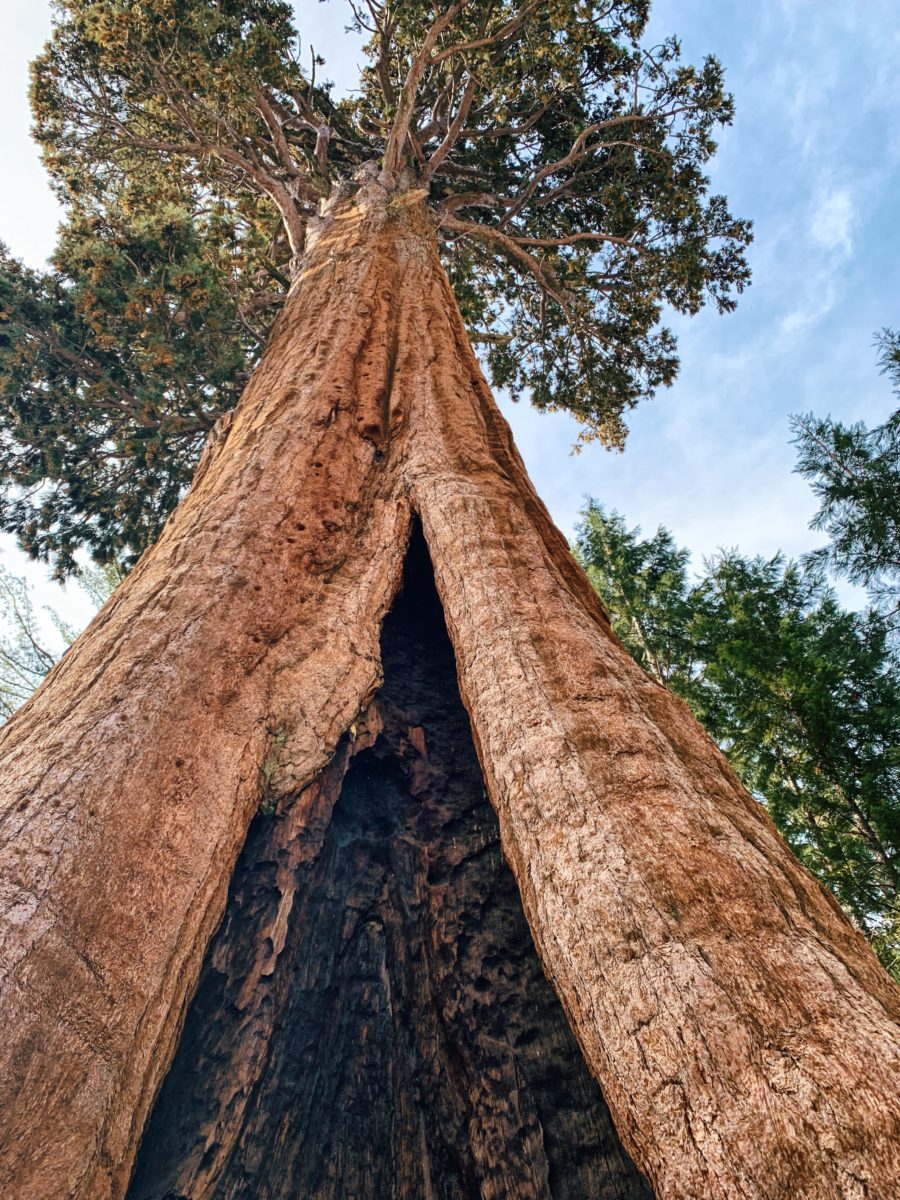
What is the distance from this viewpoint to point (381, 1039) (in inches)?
74.4

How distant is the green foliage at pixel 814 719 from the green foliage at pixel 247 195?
12.0 ft

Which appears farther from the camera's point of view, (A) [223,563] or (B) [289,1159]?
(A) [223,563]

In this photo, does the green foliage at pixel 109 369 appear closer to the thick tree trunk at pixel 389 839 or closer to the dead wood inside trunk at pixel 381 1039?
the thick tree trunk at pixel 389 839

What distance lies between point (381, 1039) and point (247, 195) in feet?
32.6

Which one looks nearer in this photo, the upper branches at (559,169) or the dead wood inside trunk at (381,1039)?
the dead wood inside trunk at (381,1039)

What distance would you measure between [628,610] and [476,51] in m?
8.31

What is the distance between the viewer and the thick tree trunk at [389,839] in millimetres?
1053

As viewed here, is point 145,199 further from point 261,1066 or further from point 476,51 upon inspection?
point 261,1066

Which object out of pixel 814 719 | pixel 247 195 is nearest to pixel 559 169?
pixel 247 195

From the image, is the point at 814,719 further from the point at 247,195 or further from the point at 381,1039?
the point at 247,195

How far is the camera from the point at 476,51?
7.16m

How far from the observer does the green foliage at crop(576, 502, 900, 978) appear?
21.0ft

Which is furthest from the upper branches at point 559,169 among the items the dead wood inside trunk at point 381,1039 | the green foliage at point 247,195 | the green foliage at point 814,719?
the dead wood inside trunk at point 381,1039

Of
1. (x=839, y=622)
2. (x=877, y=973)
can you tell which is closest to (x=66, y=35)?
(x=877, y=973)
